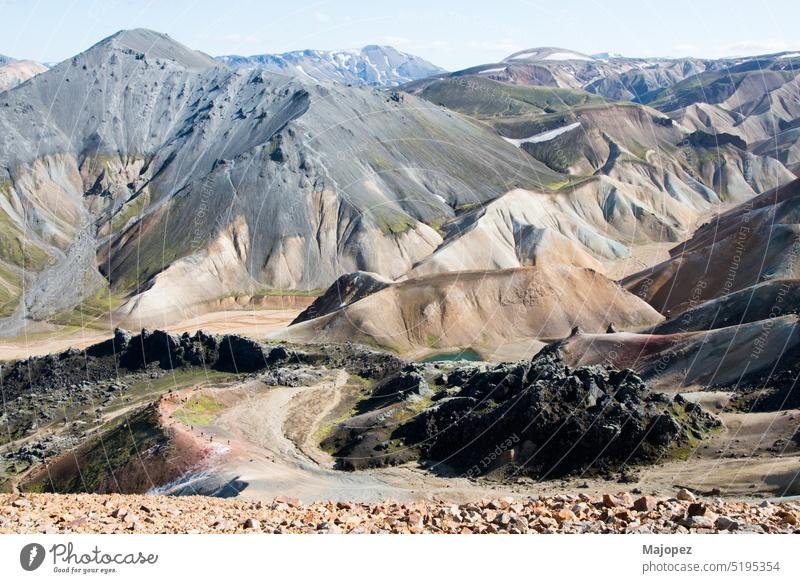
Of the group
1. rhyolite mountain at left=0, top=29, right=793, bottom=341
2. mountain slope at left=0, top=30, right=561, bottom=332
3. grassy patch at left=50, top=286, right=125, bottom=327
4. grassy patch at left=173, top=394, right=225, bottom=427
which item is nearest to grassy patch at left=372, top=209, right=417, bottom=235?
mountain slope at left=0, top=30, right=561, bottom=332

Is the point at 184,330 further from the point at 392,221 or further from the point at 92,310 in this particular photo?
the point at 392,221

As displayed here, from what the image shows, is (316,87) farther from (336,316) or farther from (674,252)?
(336,316)

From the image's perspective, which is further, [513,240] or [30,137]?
[30,137]

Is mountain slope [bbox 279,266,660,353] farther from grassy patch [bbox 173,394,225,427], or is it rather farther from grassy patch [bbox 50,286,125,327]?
grassy patch [bbox 50,286,125,327]

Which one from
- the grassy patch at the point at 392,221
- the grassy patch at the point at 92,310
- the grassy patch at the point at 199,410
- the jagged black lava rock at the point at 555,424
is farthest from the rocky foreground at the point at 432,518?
the grassy patch at the point at 392,221

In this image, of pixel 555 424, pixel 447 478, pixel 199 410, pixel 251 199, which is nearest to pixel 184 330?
pixel 251 199

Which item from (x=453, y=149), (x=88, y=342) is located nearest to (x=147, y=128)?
(x=453, y=149)

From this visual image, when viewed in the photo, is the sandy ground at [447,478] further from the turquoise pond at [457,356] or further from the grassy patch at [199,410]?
the turquoise pond at [457,356]
